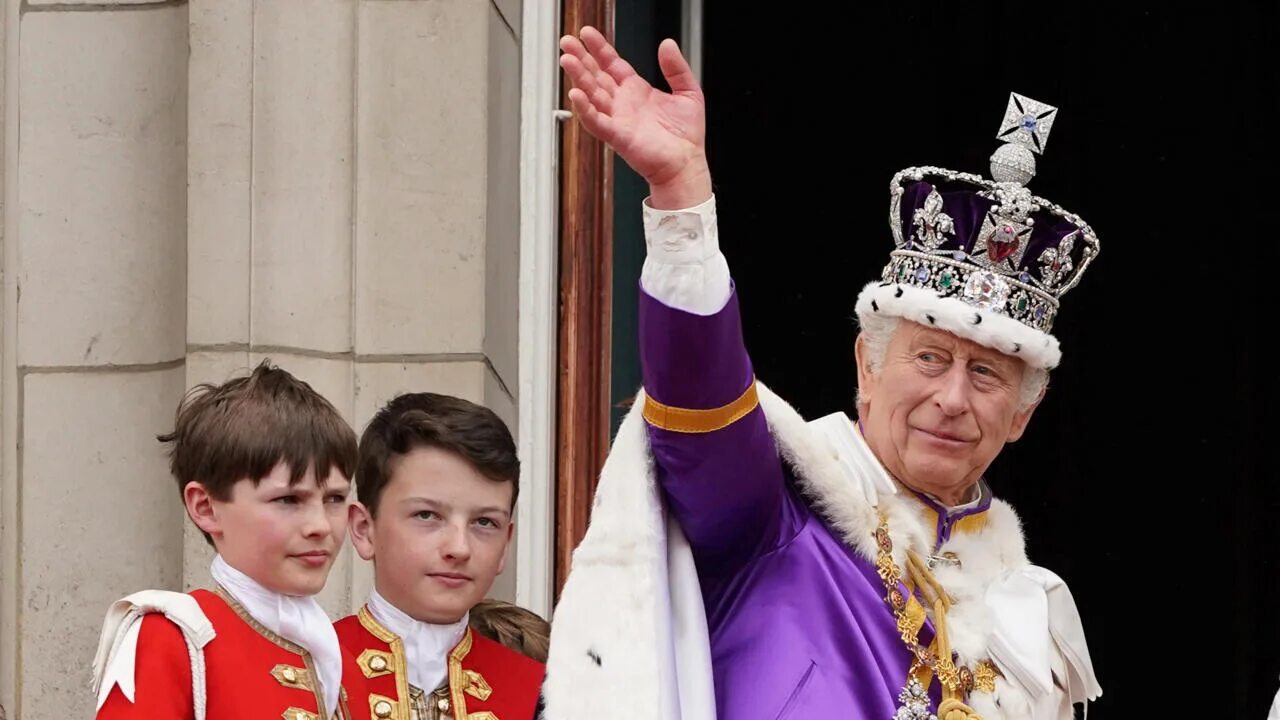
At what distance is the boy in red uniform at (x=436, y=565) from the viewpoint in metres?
3.24

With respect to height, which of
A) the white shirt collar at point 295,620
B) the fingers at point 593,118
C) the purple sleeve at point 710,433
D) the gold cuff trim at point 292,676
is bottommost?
the gold cuff trim at point 292,676

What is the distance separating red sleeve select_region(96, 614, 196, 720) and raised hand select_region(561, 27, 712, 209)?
0.85m

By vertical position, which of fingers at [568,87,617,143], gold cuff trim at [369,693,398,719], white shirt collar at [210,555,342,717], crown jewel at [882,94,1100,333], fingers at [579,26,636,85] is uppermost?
fingers at [579,26,636,85]

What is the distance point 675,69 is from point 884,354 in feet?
2.19

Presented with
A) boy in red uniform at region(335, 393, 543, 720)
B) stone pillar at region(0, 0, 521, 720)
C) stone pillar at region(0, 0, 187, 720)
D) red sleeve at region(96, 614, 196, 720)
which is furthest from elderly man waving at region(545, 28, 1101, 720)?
stone pillar at region(0, 0, 187, 720)

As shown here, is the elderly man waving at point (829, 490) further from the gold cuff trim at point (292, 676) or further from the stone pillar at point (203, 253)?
the stone pillar at point (203, 253)

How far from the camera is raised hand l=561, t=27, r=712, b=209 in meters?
2.85

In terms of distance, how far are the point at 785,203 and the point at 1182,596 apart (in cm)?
→ 155

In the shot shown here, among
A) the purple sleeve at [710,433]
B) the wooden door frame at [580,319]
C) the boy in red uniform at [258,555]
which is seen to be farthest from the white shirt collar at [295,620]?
the wooden door frame at [580,319]

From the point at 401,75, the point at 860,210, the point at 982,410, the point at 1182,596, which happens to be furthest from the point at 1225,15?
the point at 982,410

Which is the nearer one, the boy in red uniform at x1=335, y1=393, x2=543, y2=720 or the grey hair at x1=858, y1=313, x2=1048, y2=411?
the boy in red uniform at x1=335, y1=393, x2=543, y2=720

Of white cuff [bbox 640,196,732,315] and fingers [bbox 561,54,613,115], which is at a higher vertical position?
fingers [bbox 561,54,613,115]

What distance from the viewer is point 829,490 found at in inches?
124

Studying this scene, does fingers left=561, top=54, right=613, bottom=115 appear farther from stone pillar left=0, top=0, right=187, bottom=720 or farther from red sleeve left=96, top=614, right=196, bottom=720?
stone pillar left=0, top=0, right=187, bottom=720
